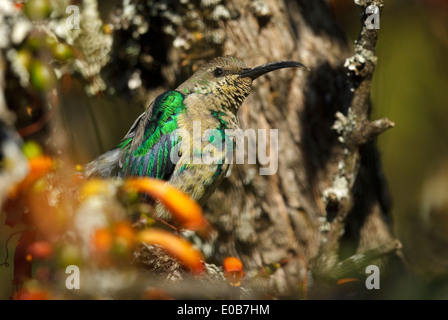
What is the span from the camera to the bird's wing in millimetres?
3939

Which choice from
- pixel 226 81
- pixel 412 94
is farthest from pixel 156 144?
pixel 412 94

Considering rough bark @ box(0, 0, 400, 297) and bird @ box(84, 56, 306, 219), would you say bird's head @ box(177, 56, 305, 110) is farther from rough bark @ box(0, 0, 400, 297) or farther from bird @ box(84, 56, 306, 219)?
rough bark @ box(0, 0, 400, 297)

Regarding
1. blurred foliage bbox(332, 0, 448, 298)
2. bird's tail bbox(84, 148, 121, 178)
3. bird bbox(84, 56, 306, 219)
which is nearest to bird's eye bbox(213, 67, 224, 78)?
bird bbox(84, 56, 306, 219)

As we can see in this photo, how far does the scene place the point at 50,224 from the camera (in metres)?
2.83

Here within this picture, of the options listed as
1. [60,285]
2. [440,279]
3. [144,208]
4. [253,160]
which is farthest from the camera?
[253,160]

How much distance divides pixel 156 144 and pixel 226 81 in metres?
0.69

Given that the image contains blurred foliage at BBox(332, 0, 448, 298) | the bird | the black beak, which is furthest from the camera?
blurred foliage at BBox(332, 0, 448, 298)

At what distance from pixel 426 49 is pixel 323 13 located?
5.76ft

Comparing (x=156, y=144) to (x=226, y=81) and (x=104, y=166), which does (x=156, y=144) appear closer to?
(x=104, y=166)

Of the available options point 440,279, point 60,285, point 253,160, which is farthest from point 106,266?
point 253,160

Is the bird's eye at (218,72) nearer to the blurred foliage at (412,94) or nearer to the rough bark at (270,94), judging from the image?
the rough bark at (270,94)

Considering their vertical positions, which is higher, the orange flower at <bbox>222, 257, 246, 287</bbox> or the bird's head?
the bird's head

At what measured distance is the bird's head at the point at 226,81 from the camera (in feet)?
13.6

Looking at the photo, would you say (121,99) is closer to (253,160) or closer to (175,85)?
(175,85)
